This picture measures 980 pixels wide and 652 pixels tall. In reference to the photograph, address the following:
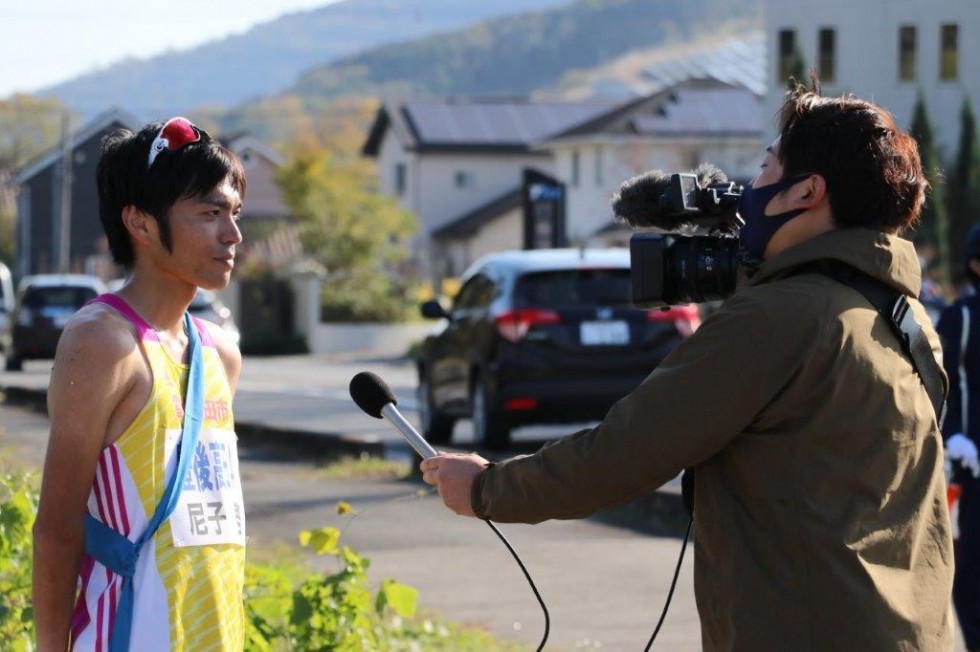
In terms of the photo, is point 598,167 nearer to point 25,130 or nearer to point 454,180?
point 454,180

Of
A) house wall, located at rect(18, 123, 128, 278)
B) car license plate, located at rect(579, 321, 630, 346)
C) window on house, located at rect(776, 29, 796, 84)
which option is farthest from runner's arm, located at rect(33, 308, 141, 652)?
house wall, located at rect(18, 123, 128, 278)

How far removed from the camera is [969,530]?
22.1 feet

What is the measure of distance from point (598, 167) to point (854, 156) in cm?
5563

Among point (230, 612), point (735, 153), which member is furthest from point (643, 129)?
point (230, 612)

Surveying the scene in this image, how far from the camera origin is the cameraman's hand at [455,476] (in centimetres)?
328

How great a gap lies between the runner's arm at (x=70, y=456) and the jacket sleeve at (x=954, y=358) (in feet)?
13.6

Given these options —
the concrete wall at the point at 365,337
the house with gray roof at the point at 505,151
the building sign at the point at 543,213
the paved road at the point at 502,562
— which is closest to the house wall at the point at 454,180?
the house with gray roof at the point at 505,151

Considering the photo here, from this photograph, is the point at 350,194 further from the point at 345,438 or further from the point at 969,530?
the point at 969,530

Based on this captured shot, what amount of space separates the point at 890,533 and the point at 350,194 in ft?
155

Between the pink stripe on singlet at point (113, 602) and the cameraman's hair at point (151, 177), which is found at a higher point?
the cameraman's hair at point (151, 177)

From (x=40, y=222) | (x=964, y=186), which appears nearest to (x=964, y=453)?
(x=964, y=186)

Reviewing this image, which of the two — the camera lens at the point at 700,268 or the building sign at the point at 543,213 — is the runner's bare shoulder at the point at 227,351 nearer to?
the camera lens at the point at 700,268

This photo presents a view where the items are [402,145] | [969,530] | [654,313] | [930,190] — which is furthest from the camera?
[402,145]

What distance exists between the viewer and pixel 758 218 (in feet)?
10.4
